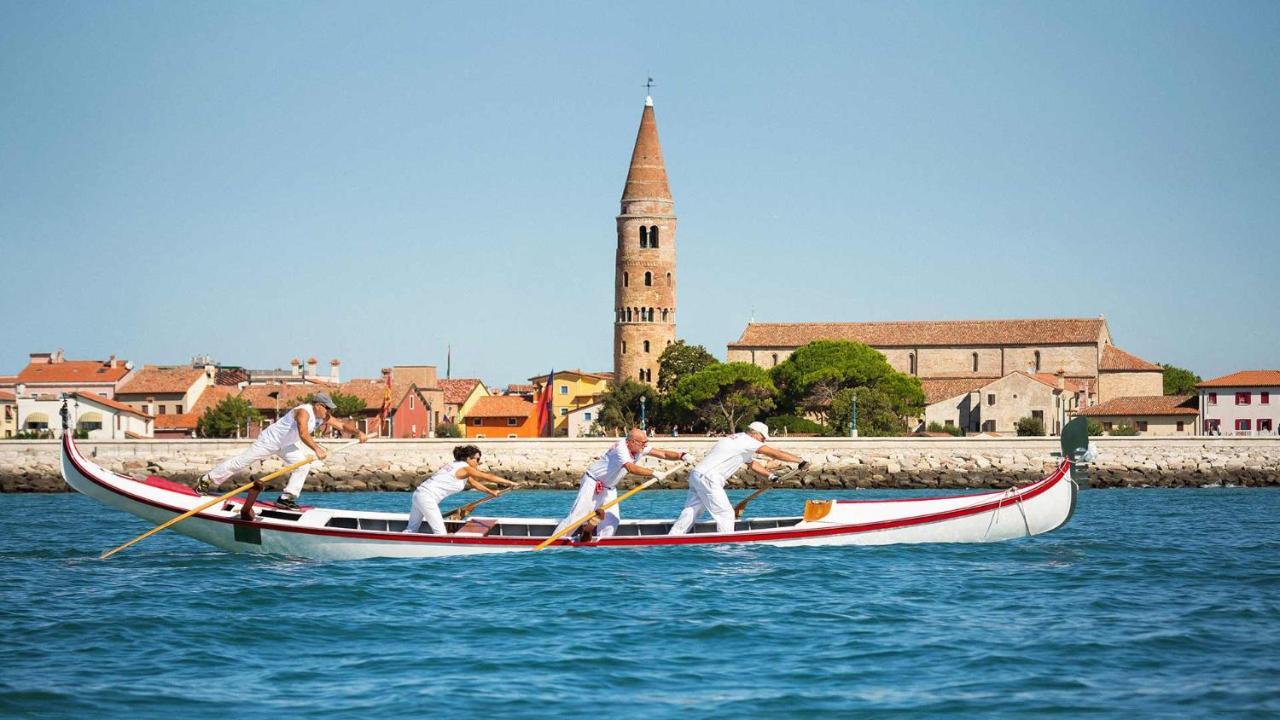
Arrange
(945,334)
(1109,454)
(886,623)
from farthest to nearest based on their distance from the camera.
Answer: (945,334) → (1109,454) → (886,623)

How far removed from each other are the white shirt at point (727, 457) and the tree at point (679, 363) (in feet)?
239

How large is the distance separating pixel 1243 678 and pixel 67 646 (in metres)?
10.7

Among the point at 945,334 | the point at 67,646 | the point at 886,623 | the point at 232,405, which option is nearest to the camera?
the point at 67,646

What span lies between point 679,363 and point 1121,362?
96.1 ft

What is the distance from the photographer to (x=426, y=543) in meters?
19.4

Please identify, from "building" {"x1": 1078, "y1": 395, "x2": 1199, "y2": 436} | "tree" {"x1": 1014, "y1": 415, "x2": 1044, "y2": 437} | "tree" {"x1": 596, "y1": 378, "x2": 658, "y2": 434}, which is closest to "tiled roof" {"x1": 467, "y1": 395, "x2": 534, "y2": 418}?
"tree" {"x1": 596, "y1": 378, "x2": 658, "y2": 434}

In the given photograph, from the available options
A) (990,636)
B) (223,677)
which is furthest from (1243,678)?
(223,677)

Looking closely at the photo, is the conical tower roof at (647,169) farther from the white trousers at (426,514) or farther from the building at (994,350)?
the white trousers at (426,514)

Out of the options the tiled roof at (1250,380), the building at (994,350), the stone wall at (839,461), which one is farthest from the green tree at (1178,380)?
the stone wall at (839,461)

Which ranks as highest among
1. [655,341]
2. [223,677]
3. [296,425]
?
[655,341]

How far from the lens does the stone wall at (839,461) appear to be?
51312 millimetres

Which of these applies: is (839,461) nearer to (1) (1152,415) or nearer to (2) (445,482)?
(2) (445,482)

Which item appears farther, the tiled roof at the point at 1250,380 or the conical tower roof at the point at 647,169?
the conical tower roof at the point at 647,169

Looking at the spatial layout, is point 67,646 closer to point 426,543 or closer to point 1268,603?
point 426,543
